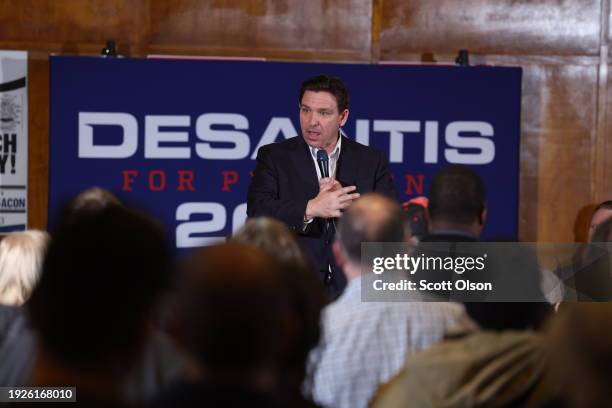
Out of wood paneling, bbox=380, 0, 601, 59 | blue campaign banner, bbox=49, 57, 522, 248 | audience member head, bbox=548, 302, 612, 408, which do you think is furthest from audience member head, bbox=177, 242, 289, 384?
wood paneling, bbox=380, 0, 601, 59

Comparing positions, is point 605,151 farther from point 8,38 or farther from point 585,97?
point 8,38

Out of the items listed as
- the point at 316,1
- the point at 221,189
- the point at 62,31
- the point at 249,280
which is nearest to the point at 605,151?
the point at 316,1

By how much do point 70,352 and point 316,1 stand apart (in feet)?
14.9

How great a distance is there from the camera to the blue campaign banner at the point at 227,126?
A: 17.5 ft

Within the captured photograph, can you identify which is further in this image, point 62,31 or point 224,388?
point 62,31

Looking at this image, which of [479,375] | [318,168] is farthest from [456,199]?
[318,168]

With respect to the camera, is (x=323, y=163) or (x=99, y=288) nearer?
(x=99, y=288)

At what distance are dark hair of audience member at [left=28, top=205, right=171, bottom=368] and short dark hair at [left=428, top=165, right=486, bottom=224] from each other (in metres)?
1.39

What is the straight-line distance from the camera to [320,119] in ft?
13.6

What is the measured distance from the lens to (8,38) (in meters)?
5.69

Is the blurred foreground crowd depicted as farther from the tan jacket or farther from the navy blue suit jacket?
the navy blue suit jacket

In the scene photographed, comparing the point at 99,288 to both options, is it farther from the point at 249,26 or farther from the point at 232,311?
the point at 249,26

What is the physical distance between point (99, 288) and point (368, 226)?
120 centimetres

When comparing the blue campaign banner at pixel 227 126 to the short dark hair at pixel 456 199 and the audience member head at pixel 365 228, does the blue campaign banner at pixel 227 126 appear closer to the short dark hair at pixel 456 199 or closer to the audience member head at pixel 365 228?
the short dark hair at pixel 456 199
